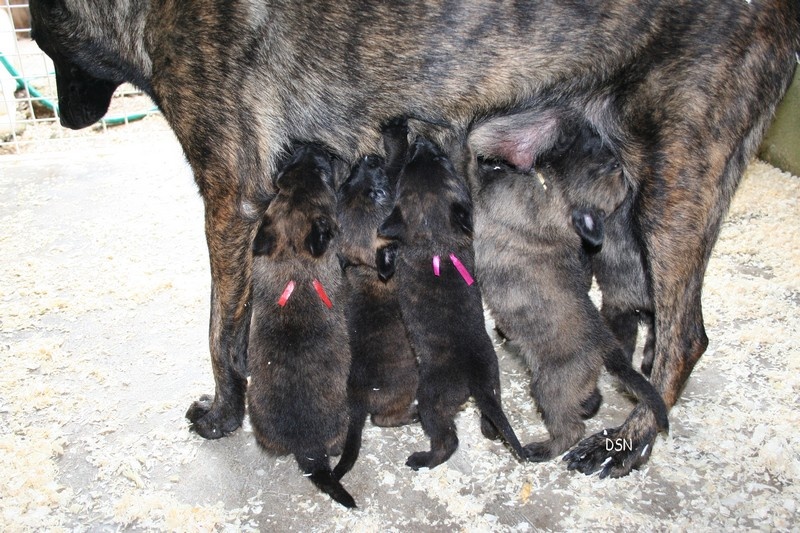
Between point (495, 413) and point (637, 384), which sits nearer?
point (495, 413)

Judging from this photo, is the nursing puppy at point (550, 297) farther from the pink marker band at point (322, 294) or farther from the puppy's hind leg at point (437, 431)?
the pink marker band at point (322, 294)

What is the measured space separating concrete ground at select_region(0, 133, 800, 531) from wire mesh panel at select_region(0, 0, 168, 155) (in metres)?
1.70

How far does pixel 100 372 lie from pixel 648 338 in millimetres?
2378

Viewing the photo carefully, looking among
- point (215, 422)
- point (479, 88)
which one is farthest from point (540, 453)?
point (479, 88)

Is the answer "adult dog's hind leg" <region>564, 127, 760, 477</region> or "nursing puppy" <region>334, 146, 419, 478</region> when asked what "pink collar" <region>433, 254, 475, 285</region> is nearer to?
"nursing puppy" <region>334, 146, 419, 478</region>

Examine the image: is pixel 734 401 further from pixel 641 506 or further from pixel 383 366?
pixel 383 366

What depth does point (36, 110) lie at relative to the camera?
6344mm

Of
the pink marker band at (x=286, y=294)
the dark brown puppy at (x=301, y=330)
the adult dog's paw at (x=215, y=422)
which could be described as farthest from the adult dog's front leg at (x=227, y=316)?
the pink marker band at (x=286, y=294)

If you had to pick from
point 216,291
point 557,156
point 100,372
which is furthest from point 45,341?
point 557,156

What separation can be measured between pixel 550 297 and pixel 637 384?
1.40 ft

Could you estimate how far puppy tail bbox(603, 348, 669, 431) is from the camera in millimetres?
2598

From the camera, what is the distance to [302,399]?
2.50 metres

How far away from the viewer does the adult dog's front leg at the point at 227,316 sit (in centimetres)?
278

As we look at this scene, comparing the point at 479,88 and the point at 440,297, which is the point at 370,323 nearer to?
the point at 440,297
